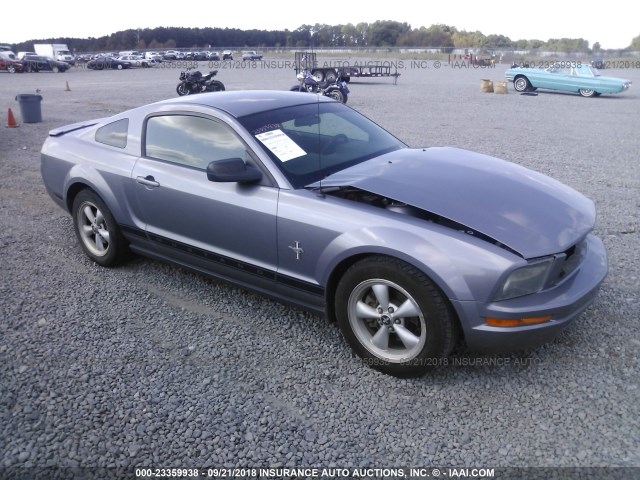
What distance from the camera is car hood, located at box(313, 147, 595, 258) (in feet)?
9.41

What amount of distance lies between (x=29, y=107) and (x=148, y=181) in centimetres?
1122

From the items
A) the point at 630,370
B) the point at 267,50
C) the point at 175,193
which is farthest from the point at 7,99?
the point at 267,50

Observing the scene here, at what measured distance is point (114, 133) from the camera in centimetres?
445

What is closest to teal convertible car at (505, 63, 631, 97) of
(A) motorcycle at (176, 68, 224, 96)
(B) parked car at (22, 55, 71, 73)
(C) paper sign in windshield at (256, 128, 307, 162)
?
(A) motorcycle at (176, 68, 224, 96)

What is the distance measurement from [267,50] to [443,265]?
86.3 metres

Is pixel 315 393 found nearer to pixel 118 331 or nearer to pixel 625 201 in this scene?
pixel 118 331

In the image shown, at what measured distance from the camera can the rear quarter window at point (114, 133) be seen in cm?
435

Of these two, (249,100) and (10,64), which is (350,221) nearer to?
(249,100)

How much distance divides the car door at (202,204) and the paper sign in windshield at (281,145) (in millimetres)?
148

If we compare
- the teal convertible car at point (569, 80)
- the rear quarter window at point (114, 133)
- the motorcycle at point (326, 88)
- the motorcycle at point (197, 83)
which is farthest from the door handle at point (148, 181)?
the teal convertible car at point (569, 80)

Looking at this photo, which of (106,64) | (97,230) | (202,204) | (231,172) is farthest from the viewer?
(106,64)

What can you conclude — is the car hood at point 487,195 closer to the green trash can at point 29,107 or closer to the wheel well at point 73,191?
the wheel well at point 73,191

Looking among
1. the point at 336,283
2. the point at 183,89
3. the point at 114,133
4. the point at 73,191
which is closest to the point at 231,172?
the point at 336,283

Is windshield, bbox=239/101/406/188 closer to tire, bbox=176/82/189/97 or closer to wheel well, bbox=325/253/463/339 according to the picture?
wheel well, bbox=325/253/463/339
